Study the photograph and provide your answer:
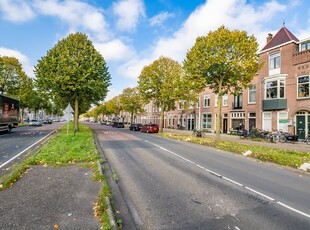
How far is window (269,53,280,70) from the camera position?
2642 cm

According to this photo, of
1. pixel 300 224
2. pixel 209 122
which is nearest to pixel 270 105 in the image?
pixel 209 122

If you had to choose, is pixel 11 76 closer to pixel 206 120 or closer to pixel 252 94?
pixel 206 120

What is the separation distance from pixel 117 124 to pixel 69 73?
3422cm

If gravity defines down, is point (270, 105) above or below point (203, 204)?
above

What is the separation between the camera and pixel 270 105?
26.3 metres

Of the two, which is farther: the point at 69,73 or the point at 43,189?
the point at 69,73

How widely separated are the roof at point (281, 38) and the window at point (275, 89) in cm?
472

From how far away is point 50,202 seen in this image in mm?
4723

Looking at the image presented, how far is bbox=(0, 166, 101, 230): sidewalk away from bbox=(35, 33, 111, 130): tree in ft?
52.1

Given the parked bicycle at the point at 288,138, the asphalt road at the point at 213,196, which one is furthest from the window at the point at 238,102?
the asphalt road at the point at 213,196

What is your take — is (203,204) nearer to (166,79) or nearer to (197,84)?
(197,84)

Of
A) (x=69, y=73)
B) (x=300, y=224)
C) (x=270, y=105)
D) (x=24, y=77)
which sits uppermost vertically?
(x=24, y=77)

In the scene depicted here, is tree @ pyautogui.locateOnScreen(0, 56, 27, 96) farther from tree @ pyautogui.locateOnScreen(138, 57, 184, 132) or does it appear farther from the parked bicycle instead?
the parked bicycle

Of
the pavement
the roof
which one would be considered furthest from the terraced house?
the pavement
